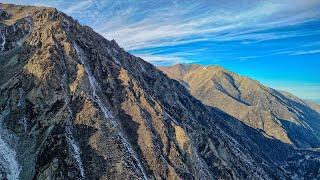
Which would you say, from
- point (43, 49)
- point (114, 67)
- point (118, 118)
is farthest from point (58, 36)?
point (118, 118)

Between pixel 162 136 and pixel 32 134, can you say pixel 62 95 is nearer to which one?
pixel 32 134

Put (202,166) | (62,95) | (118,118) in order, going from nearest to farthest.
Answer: (62,95) < (118,118) < (202,166)

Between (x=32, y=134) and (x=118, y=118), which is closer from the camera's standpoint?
(x=32, y=134)

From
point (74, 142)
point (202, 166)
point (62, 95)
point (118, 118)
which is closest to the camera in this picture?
point (74, 142)

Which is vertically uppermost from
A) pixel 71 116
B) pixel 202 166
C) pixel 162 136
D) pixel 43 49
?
pixel 43 49

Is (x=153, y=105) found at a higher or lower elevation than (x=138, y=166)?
higher

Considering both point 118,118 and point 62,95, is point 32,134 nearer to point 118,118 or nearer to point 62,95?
point 62,95

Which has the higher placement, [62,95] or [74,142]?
[62,95]

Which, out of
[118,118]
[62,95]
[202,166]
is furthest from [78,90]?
[202,166]

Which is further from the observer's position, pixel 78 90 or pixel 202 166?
pixel 202 166
